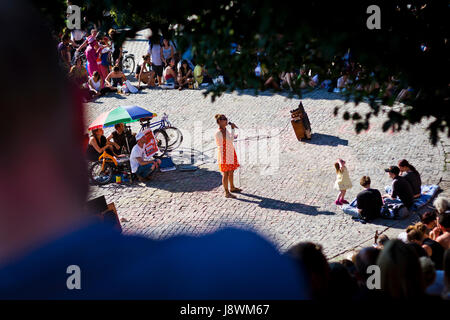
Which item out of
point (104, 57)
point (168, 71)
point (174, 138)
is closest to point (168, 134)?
point (174, 138)

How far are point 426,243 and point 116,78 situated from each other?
13.7 metres

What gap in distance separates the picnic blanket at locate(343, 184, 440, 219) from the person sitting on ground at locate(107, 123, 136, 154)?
5.24 m

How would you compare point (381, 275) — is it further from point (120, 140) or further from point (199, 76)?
point (199, 76)

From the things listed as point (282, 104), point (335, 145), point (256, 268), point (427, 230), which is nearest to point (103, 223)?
point (256, 268)

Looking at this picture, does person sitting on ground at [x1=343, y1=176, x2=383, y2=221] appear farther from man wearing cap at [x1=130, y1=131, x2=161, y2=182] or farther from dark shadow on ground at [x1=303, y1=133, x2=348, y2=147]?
man wearing cap at [x1=130, y1=131, x2=161, y2=182]

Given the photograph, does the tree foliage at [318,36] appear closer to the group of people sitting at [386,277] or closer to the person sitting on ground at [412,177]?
the group of people sitting at [386,277]

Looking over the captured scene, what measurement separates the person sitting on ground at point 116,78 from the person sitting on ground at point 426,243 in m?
13.3

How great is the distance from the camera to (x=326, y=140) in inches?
503

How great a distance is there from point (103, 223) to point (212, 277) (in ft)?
0.94

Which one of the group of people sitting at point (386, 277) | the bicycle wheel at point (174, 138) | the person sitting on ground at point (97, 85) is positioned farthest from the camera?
the person sitting on ground at point (97, 85)

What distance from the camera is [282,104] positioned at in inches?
611

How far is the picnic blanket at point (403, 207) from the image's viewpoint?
9.12 m

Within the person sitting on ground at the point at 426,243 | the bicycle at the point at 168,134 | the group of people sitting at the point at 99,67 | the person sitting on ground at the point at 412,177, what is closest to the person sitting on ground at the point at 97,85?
the group of people sitting at the point at 99,67
